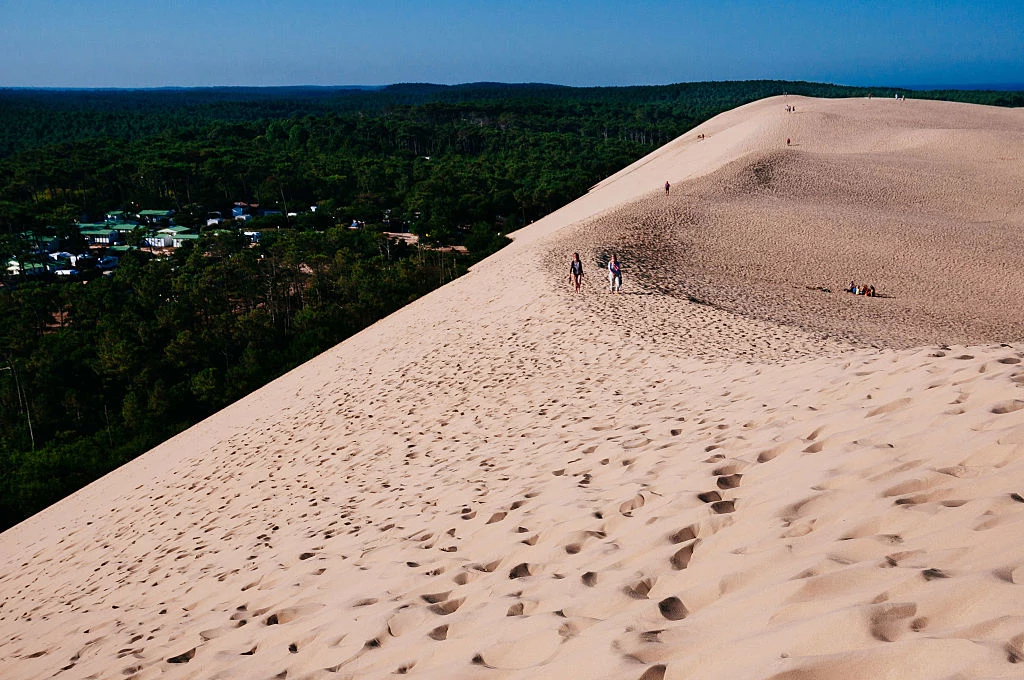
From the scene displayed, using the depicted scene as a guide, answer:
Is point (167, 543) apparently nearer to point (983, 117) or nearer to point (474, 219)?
point (474, 219)

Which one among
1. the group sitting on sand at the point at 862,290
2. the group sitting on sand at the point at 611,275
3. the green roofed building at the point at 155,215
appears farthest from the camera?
the green roofed building at the point at 155,215

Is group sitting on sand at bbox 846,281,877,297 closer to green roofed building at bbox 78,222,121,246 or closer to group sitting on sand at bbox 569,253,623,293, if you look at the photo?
group sitting on sand at bbox 569,253,623,293

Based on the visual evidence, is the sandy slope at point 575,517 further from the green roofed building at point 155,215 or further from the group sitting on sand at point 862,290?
the green roofed building at point 155,215

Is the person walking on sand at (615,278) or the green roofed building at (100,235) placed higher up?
the person walking on sand at (615,278)

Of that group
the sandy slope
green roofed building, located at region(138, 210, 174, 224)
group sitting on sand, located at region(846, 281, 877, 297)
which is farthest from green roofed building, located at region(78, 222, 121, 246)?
group sitting on sand, located at region(846, 281, 877, 297)

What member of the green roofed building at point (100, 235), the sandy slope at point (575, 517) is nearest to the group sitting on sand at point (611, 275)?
the sandy slope at point (575, 517)

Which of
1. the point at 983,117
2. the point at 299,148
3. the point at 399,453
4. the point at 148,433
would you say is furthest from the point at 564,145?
the point at 399,453

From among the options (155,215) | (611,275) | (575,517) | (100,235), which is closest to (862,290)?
(611,275)

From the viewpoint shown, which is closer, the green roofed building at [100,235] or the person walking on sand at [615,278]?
the person walking on sand at [615,278]
